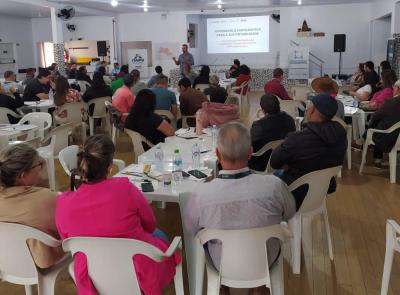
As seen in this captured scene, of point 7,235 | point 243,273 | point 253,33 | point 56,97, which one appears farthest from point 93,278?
point 253,33

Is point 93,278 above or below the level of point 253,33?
below

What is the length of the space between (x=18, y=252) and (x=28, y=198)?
0.28m

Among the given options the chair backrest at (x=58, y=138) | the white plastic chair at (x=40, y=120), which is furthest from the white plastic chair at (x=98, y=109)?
the chair backrest at (x=58, y=138)

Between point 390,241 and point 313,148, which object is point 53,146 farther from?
point 390,241

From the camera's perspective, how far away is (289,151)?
124 inches

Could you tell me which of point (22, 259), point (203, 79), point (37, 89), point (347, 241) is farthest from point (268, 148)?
point (203, 79)

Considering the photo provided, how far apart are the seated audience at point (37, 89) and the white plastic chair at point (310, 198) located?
6.12 meters

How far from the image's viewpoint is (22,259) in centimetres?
227

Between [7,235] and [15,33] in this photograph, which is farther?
[15,33]

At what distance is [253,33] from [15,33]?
29.4 feet

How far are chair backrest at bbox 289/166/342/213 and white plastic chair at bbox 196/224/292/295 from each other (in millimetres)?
873

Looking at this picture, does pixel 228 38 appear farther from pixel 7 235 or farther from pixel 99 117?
pixel 7 235

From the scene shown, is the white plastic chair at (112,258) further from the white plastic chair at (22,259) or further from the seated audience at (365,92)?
the seated audience at (365,92)

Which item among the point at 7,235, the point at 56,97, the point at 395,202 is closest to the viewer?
the point at 7,235
